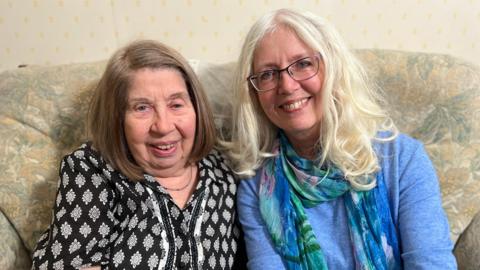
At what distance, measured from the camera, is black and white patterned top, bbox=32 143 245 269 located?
47.8 inches

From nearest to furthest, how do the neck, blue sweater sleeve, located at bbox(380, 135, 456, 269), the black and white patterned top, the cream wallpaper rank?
blue sweater sleeve, located at bbox(380, 135, 456, 269)
the black and white patterned top
the neck
the cream wallpaper

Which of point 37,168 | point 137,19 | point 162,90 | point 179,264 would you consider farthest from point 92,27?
point 179,264

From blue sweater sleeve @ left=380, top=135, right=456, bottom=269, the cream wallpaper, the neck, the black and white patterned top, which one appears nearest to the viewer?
blue sweater sleeve @ left=380, top=135, right=456, bottom=269

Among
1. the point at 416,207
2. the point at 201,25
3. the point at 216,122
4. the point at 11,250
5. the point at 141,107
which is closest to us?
the point at 416,207

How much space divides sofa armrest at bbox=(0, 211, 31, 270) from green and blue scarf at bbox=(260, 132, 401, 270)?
2.64ft

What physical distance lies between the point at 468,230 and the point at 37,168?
4.54ft

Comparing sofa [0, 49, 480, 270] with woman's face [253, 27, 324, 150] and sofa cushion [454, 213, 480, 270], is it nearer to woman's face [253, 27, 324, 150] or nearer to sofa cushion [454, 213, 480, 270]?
sofa cushion [454, 213, 480, 270]

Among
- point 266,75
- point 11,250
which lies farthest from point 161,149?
point 11,250

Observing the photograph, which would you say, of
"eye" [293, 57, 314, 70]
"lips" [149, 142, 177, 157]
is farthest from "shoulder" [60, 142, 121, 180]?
"eye" [293, 57, 314, 70]

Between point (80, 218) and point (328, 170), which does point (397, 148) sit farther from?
point (80, 218)

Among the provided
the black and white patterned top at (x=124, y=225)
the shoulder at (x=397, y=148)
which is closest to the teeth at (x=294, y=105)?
the shoulder at (x=397, y=148)

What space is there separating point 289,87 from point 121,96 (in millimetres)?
481

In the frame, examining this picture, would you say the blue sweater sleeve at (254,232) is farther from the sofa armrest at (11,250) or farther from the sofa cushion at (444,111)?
the sofa armrest at (11,250)

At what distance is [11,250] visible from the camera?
1.40 meters
